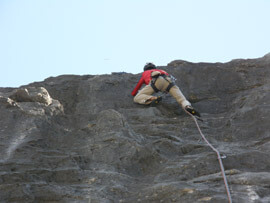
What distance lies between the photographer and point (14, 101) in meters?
7.80

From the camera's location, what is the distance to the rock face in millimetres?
4918

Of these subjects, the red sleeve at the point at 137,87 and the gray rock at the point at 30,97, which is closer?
the gray rock at the point at 30,97

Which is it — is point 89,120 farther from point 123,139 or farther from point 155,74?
point 155,74

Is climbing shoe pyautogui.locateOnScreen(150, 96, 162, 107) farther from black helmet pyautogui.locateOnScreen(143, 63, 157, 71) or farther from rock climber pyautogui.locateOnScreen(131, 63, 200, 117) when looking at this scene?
black helmet pyautogui.locateOnScreen(143, 63, 157, 71)

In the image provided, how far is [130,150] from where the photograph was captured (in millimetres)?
6109

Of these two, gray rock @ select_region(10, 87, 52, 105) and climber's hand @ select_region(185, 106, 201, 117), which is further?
climber's hand @ select_region(185, 106, 201, 117)

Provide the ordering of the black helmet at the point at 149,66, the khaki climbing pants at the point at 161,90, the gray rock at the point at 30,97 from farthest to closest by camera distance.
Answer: the black helmet at the point at 149,66, the khaki climbing pants at the point at 161,90, the gray rock at the point at 30,97

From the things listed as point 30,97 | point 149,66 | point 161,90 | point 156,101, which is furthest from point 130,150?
point 149,66

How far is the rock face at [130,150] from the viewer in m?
4.92

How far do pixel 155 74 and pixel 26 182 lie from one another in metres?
4.85

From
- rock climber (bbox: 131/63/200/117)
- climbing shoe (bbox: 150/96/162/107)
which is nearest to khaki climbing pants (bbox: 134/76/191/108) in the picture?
rock climber (bbox: 131/63/200/117)

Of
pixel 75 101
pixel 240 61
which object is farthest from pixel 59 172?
pixel 240 61

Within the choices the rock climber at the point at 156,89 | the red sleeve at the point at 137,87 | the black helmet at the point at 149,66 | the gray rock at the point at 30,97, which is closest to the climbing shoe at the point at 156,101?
the rock climber at the point at 156,89

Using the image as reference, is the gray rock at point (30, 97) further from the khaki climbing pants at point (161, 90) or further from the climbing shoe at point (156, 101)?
the climbing shoe at point (156, 101)
